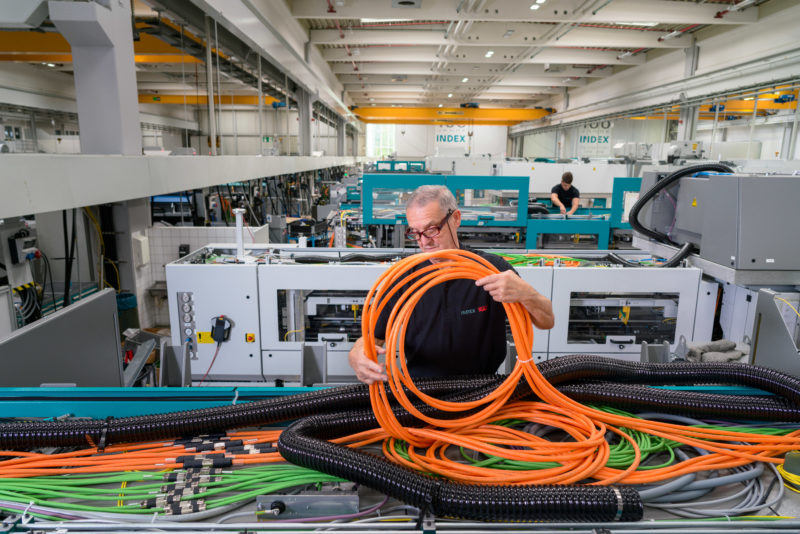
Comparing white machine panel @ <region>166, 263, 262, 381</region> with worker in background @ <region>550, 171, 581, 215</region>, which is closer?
white machine panel @ <region>166, 263, 262, 381</region>

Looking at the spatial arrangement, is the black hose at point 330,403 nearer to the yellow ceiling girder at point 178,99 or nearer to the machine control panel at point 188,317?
the machine control panel at point 188,317

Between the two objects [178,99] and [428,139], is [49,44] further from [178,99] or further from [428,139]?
[428,139]

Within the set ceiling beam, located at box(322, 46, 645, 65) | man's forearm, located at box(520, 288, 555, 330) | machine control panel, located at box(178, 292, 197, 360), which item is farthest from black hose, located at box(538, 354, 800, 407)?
ceiling beam, located at box(322, 46, 645, 65)

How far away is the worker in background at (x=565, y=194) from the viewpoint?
6535 mm

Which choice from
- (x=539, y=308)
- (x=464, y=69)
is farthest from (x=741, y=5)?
(x=539, y=308)

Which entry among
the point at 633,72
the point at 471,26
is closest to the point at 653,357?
the point at 471,26

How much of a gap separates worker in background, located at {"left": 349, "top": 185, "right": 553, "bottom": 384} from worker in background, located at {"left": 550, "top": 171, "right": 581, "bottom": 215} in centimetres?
518

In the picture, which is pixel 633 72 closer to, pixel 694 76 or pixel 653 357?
pixel 694 76

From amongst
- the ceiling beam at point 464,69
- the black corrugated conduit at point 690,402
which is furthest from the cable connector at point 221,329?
the ceiling beam at point 464,69

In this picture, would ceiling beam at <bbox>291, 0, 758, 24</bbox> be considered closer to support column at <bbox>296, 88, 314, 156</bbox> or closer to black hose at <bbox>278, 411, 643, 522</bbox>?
support column at <bbox>296, 88, 314, 156</bbox>

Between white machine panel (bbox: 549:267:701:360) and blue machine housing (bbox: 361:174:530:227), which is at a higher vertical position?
blue machine housing (bbox: 361:174:530:227)

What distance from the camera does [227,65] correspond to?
5852 millimetres

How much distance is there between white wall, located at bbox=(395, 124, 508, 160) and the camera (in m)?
20.7

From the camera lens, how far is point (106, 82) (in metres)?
2.54
